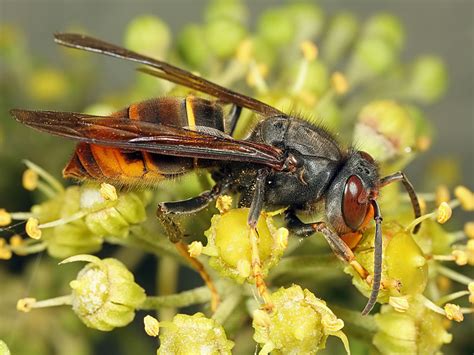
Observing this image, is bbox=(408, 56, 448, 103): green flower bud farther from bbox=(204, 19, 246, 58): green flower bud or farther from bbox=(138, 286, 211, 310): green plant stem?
bbox=(138, 286, 211, 310): green plant stem

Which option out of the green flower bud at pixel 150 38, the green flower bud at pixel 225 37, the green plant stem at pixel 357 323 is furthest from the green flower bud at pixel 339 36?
the green plant stem at pixel 357 323

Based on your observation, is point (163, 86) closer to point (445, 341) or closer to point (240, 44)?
point (240, 44)

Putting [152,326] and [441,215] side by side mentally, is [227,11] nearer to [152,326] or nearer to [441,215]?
[441,215]

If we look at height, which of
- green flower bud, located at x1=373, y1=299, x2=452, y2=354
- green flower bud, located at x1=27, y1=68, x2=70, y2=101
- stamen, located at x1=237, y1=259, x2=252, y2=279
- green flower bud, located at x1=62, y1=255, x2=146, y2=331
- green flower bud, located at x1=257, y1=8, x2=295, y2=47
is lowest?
green flower bud, located at x1=27, y1=68, x2=70, y2=101

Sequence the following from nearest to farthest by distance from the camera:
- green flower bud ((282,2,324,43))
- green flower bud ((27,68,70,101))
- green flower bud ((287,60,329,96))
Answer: green flower bud ((287,60,329,96)) → green flower bud ((282,2,324,43)) → green flower bud ((27,68,70,101))

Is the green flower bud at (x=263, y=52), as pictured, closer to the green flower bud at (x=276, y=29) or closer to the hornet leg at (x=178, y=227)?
the green flower bud at (x=276, y=29)

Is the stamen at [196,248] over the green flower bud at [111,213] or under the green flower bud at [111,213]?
over

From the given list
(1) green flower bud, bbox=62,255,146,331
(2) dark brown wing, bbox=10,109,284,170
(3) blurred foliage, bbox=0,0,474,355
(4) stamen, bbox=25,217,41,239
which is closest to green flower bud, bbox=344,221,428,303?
(3) blurred foliage, bbox=0,0,474,355
